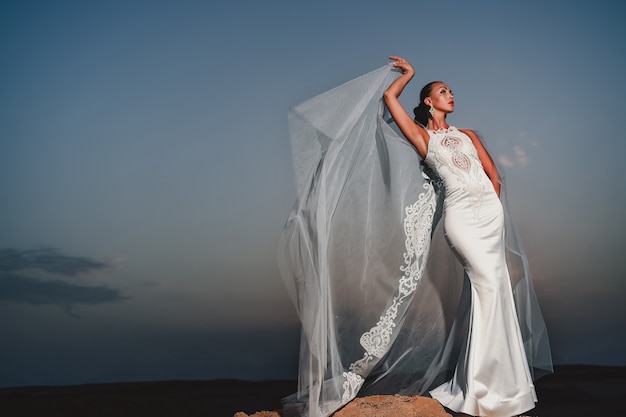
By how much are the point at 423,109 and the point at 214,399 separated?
3023 mm

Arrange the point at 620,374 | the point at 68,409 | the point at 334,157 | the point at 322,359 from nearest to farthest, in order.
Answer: the point at 322,359 < the point at 334,157 < the point at 68,409 < the point at 620,374

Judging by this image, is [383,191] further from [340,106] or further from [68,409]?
[68,409]

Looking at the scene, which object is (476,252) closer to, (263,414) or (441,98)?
(441,98)

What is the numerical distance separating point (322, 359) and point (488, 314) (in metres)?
1.02

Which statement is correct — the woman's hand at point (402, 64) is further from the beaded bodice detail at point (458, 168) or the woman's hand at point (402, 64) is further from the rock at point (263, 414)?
the rock at point (263, 414)

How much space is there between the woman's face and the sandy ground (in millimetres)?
1837

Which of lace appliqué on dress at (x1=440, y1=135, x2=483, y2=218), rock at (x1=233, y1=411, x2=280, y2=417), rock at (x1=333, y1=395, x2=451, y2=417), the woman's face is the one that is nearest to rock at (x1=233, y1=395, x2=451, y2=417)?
rock at (x1=333, y1=395, x2=451, y2=417)

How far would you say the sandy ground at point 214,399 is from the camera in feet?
14.6

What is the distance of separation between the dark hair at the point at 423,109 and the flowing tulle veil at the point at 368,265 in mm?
338

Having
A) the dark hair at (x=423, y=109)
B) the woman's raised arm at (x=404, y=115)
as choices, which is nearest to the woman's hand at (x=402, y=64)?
the woman's raised arm at (x=404, y=115)

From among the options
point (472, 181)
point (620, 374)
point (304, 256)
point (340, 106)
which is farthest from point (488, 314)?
point (620, 374)

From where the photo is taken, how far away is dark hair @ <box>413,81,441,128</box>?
13.8ft

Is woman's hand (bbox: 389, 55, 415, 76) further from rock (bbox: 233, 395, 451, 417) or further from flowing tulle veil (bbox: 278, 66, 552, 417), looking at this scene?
rock (bbox: 233, 395, 451, 417)

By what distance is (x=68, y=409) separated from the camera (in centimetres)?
455
